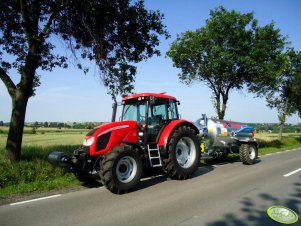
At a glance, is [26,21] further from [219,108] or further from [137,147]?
[219,108]

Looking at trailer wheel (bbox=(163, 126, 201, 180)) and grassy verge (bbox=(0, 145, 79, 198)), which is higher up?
trailer wheel (bbox=(163, 126, 201, 180))

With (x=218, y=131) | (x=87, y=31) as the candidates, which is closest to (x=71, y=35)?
(x=87, y=31)

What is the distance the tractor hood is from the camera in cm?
762

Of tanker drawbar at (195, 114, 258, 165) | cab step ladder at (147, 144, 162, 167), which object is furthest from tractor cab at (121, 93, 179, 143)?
tanker drawbar at (195, 114, 258, 165)

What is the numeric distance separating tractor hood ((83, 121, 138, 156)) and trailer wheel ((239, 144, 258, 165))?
6.21m

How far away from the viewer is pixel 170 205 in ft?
20.6

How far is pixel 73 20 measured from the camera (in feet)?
31.8

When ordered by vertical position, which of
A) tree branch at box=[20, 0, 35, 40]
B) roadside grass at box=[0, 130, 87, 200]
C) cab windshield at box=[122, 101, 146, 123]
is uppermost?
tree branch at box=[20, 0, 35, 40]

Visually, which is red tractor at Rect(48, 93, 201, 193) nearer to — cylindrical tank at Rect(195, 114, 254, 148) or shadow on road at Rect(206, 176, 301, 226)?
shadow on road at Rect(206, 176, 301, 226)

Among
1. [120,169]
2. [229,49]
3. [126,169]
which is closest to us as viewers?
[120,169]

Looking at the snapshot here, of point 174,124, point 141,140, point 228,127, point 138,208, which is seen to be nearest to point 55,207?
point 138,208

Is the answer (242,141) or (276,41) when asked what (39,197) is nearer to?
(242,141)

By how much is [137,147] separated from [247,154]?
248 inches

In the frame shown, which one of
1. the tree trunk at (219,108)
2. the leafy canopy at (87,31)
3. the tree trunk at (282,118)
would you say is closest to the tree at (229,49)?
the tree trunk at (219,108)
